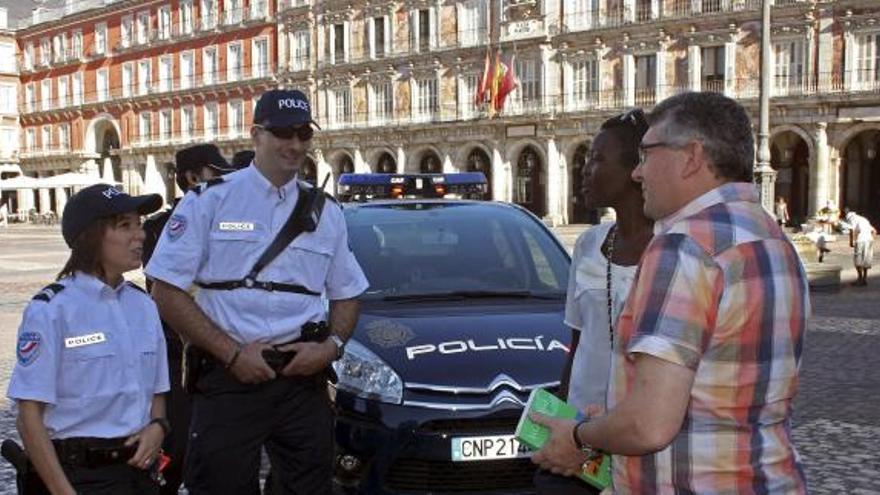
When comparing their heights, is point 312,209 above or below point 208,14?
below

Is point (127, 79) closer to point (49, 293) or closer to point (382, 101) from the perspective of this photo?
point (382, 101)

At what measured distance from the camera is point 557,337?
4.29m

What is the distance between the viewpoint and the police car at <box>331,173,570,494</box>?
3.85 meters

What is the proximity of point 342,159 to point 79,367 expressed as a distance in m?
45.8

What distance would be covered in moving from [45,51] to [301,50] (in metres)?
25.9

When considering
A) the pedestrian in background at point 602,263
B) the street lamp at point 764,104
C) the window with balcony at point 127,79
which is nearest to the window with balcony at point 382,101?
the window with balcony at point 127,79

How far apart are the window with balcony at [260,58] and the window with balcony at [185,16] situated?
5.87 m

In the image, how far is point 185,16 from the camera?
54.8 m

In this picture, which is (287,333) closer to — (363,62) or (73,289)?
(73,289)

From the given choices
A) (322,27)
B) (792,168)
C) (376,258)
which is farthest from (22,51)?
(376,258)

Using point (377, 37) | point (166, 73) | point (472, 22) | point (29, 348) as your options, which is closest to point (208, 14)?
point (166, 73)

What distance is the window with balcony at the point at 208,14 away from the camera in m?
52.9

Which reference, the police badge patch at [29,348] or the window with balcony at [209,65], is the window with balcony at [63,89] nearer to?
the window with balcony at [209,65]

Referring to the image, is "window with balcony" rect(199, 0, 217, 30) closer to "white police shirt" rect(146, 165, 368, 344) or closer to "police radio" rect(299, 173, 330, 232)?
"police radio" rect(299, 173, 330, 232)
